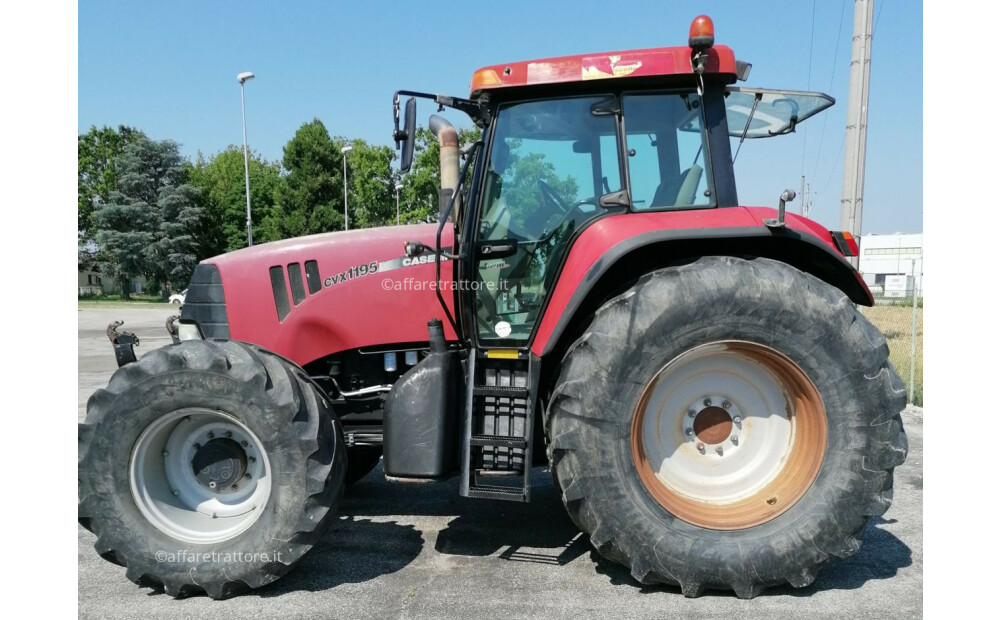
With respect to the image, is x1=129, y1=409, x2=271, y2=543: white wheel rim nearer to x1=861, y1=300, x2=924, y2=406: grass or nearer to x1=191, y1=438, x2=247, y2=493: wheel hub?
x1=191, y1=438, x2=247, y2=493: wheel hub

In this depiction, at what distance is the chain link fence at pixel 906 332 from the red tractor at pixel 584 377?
2.72 metres

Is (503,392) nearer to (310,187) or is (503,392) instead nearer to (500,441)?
(500,441)

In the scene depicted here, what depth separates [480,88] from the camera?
3.40 meters

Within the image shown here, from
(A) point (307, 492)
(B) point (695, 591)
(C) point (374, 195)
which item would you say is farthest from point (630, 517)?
(C) point (374, 195)

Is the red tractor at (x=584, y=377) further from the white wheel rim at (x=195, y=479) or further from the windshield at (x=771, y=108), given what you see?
the windshield at (x=771, y=108)

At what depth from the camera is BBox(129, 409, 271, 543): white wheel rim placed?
3234mm

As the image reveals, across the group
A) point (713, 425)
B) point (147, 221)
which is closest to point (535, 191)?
point (713, 425)

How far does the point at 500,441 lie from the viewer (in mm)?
3291

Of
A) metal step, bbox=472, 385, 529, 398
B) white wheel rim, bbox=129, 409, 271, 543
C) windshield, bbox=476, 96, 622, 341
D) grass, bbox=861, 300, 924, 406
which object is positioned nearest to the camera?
white wheel rim, bbox=129, 409, 271, 543

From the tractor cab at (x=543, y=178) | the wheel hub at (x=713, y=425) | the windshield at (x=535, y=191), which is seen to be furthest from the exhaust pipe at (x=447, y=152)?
the wheel hub at (x=713, y=425)

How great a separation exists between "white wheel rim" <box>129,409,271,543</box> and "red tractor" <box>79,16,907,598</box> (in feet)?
0.04

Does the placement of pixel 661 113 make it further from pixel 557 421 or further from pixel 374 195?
pixel 374 195

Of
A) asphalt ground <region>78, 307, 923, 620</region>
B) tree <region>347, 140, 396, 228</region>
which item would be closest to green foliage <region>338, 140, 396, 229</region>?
tree <region>347, 140, 396, 228</region>

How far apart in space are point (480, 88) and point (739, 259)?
1.61 m
